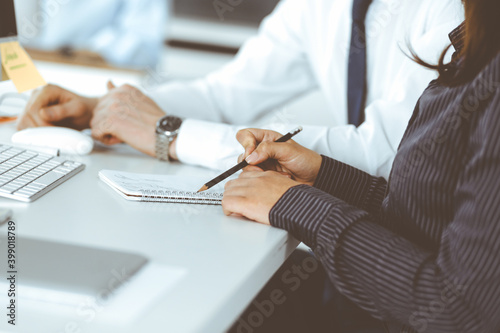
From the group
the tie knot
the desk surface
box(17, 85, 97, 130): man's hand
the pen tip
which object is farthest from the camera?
the tie knot

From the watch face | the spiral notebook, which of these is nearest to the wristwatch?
the watch face

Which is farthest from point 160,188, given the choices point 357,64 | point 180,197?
point 357,64

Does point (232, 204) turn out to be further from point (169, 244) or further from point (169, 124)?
point (169, 124)

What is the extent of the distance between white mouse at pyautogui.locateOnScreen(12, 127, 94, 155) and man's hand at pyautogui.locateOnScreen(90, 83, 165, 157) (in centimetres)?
6

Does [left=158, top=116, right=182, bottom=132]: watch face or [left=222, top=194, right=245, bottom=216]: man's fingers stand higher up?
[left=158, top=116, right=182, bottom=132]: watch face

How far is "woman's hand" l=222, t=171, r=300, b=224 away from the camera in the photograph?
2.35 feet

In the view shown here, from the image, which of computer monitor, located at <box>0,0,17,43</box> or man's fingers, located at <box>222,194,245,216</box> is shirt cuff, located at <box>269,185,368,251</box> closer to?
man's fingers, located at <box>222,194,245,216</box>

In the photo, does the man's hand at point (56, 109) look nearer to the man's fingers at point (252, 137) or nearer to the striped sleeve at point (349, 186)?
the man's fingers at point (252, 137)

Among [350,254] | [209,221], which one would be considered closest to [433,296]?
[350,254]

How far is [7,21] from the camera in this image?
0.95 m

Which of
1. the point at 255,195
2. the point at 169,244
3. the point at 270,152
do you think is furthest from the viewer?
the point at 270,152

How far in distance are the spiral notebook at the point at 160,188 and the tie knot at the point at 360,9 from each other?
58 cm

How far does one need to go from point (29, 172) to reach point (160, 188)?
0.19m

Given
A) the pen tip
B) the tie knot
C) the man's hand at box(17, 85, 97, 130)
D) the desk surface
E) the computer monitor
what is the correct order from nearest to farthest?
the desk surface
the pen tip
the computer monitor
the man's hand at box(17, 85, 97, 130)
the tie knot
